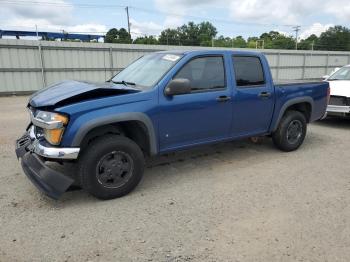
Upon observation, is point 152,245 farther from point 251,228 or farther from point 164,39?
point 164,39

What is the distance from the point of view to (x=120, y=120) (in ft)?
13.0

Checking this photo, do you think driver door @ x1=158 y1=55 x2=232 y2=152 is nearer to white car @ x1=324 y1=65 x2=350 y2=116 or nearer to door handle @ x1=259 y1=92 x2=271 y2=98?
door handle @ x1=259 y1=92 x2=271 y2=98

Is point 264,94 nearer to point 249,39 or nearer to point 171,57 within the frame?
point 171,57

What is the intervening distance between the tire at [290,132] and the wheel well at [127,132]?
9.06ft

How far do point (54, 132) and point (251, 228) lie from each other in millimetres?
2369

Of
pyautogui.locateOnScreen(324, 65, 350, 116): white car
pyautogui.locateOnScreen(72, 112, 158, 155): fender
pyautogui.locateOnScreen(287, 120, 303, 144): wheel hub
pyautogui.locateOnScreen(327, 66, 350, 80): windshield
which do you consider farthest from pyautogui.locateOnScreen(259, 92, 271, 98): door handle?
pyautogui.locateOnScreen(327, 66, 350, 80): windshield

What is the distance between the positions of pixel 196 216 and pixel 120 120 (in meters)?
1.43

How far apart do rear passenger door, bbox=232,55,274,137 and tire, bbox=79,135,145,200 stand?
71.9 inches

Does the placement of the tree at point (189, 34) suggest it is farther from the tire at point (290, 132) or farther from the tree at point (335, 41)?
the tire at point (290, 132)

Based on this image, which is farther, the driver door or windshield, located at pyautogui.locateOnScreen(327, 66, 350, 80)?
windshield, located at pyautogui.locateOnScreen(327, 66, 350, 80)

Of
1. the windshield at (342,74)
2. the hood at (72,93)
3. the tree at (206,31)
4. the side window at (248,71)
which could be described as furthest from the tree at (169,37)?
the hood at (72,93)

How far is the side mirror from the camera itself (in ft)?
13.8

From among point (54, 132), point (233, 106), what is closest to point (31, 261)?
point (54, 132)

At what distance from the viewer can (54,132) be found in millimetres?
3678
